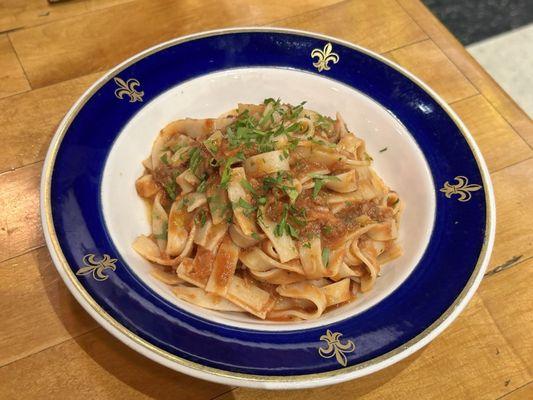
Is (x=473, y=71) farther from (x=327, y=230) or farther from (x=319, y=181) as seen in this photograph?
(x=327, y=230)

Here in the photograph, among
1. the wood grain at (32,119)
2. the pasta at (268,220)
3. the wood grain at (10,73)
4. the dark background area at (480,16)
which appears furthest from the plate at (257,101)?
the dark background area at (480,16)

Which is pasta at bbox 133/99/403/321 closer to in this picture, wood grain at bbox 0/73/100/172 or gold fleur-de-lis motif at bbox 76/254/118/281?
gold fleur-de-lis motif at bbox 76/254/118/281

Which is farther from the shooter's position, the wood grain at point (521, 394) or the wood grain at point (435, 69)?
the wood grain at point (435, 69)

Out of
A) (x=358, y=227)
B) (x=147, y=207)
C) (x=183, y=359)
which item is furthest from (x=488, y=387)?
(x=147, y=207)

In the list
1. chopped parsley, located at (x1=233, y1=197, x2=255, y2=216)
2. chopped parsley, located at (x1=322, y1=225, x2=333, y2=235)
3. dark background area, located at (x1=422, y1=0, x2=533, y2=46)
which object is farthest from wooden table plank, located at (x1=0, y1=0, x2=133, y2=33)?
dark background area, located at (x1=422, y1=0, x2=533, y2=46)

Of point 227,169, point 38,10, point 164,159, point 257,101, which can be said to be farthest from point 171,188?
A: point 38,10

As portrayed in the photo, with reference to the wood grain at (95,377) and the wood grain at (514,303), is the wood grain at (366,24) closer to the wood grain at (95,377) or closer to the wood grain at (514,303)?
the wood grain at (514,303)

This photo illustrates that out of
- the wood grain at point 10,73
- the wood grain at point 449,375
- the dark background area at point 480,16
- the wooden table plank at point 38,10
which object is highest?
the wooden table plank at point 38,10
